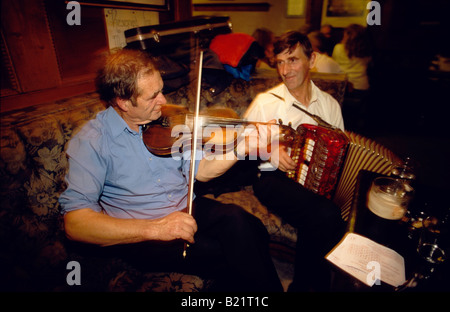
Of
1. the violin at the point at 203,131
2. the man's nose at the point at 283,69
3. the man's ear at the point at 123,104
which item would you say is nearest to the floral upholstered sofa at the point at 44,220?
the man's ear at the point at 123,104

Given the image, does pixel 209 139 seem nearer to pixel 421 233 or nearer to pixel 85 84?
pixel 85 84

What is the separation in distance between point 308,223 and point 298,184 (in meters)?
0.28

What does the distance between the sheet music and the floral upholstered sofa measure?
0.68 m

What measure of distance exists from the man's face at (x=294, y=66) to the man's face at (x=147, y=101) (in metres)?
0.97

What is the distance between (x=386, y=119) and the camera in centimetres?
457

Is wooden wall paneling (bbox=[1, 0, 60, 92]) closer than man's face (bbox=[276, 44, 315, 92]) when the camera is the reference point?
Yes

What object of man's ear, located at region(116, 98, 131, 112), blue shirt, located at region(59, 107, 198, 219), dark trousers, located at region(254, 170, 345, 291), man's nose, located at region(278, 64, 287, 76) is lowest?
dark trousers, located at region(254, 170, 345, 291)

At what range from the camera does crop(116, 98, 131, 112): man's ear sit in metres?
1.22

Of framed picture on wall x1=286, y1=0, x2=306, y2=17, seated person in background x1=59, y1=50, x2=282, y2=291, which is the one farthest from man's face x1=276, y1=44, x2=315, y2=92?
framed picture on wall x1=286, y1=0, x2=306, y2=17

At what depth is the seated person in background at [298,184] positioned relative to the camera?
1.48 meters

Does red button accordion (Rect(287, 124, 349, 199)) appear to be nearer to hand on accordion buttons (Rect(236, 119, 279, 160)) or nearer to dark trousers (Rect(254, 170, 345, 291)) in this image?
dark trousers (Rect(254, 170, 345, 291))

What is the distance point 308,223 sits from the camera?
1.51 m

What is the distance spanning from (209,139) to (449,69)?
5035mm
